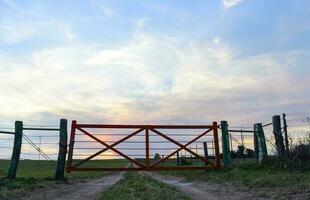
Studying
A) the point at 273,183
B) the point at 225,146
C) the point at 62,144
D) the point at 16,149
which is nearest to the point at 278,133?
the point at 225,146

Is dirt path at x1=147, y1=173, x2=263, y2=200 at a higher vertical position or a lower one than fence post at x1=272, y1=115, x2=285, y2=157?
lower

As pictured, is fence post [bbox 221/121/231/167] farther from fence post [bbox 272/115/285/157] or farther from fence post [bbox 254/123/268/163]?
fence post [bbox 272/115/285/157]

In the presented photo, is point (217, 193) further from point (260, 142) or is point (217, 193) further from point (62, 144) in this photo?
point (260, 142)

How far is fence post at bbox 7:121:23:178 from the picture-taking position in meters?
18.5

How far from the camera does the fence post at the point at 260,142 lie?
2206cm

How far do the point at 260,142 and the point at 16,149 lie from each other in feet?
35.3

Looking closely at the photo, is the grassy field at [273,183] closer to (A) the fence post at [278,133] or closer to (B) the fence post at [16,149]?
(A) the fence post at [278,133]

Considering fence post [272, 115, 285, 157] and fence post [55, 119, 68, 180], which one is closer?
fence post [55, 119, 68, 180]

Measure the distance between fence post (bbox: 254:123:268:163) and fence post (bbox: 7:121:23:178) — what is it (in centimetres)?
1018

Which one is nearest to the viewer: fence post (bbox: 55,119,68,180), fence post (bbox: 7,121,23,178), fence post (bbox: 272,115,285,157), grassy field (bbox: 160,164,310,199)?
grassy field (bbox: 160,164,310,199)

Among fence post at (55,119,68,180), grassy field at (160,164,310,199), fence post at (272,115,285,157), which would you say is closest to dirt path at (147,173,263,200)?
grassy field at (160,164,310,199)

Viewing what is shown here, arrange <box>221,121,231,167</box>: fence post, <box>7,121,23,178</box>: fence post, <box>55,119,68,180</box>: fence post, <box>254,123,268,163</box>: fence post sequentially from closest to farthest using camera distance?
1. <box>7,121,23,178</box>: fence post
2. <box>55,119,68,180</box>: fence post
3. <box>254,123,268,163</box>: fence post
4. <box>221,121,231,167</box>: fence post

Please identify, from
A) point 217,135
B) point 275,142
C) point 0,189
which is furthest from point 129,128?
point 0,189

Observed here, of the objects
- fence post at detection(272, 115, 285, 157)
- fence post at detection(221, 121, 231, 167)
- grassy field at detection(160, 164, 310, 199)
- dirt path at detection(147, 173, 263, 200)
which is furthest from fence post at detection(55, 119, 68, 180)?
fence post at detection(272, 115, 285, 157)
